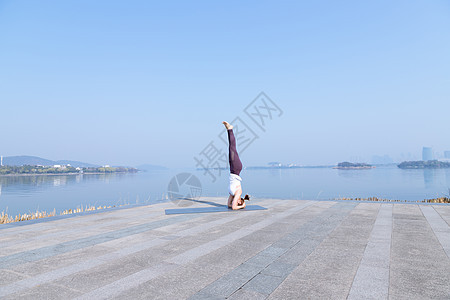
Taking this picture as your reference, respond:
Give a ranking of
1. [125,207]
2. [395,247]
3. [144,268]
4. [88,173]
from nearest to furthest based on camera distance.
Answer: [144,268], [395,247], [125,207], [88,173]

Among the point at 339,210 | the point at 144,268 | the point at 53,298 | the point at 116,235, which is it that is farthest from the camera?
the point at 339,210

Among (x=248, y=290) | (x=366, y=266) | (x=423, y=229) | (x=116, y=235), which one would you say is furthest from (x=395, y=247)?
(x=116, y=235)

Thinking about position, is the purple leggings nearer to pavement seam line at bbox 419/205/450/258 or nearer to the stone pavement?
the stone pavement

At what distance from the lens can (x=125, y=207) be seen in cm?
1265

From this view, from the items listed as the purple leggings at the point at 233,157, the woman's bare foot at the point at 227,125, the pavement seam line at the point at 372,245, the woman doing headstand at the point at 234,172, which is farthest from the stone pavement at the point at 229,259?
the woman's bare foot at the point at 227,125

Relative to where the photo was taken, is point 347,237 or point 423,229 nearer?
point 347,237

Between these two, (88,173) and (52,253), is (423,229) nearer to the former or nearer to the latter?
(52,253)

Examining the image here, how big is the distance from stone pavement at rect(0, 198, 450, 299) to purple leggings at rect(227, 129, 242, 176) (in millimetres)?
2683

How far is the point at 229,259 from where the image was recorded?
503 centimetres

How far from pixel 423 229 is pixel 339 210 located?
11.5 feet

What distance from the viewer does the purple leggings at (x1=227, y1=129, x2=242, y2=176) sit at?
36.6 feet

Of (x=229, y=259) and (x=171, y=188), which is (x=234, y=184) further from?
(x=229, y=259)

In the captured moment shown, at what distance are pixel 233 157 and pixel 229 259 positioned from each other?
256 inches

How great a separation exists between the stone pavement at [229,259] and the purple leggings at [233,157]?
8.80 feet
